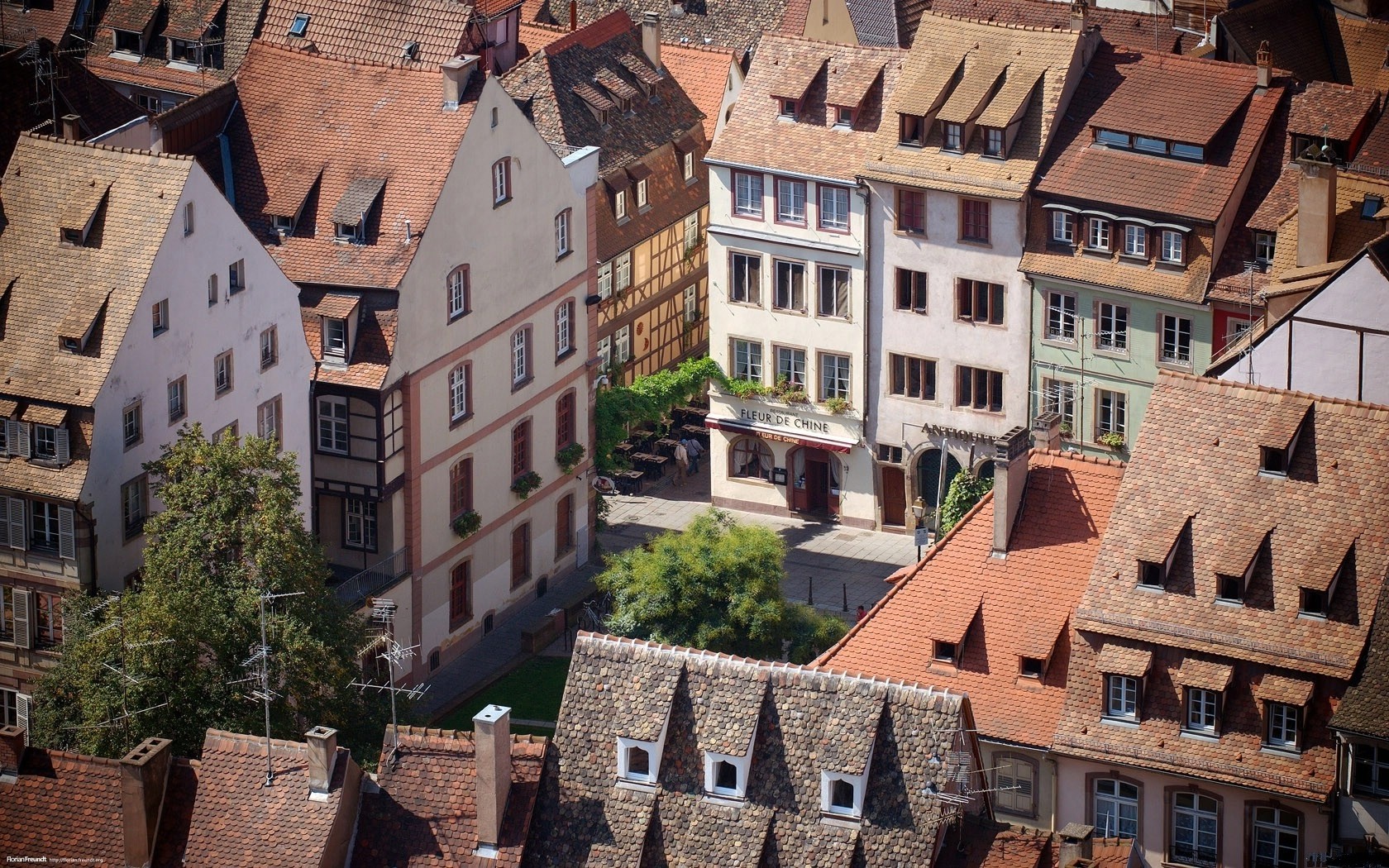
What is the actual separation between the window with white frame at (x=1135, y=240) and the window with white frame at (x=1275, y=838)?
3150 centimetres

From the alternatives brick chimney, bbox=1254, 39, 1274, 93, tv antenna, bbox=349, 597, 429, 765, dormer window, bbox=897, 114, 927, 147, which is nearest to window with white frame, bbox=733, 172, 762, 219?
dormer window, bbox=897, 114, 927, 147

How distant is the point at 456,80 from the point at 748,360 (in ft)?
69.6

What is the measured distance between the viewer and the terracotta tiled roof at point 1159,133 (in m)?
111

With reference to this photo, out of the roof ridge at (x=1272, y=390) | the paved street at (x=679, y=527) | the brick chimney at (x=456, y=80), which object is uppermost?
the brick chimney at (x=456, y=80)

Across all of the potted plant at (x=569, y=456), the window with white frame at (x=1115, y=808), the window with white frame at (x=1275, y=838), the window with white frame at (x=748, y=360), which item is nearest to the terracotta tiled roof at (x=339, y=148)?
the potted plant at (x=569, y=456)

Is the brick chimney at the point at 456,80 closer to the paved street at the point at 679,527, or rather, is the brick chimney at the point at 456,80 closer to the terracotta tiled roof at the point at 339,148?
the terracotta tiled roof at the point at 339,148

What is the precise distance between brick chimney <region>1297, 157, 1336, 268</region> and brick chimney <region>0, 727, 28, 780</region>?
4579 centimetres

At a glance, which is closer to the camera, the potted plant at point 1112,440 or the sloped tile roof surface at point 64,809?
the sloped tile roof surface at point 64,809

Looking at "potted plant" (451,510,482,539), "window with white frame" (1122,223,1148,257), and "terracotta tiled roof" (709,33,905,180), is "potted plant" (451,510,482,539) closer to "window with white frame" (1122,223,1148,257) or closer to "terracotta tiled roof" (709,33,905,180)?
"terracotta tiled roof" (709,33,905,180)

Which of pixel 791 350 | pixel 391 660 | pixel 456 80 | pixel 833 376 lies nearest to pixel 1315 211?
pixel 833 376

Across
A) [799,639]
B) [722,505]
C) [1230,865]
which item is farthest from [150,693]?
[722,505]

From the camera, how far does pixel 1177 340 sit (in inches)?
4432

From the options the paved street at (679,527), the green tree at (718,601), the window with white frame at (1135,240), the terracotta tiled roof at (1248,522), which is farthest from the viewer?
the window with white frame at (1135,240)

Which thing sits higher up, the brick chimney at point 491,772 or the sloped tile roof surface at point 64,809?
the brick chimney at point 491,772
